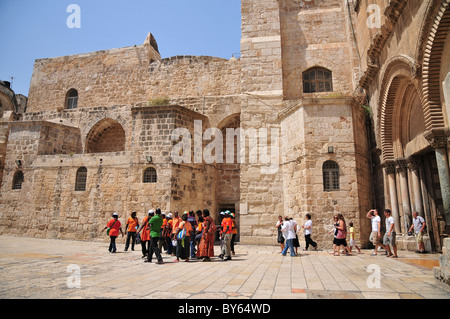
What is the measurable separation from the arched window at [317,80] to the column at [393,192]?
18.8 ft

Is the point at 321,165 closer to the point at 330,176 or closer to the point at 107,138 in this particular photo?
the point at 330,176

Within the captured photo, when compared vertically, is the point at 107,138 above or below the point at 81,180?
above

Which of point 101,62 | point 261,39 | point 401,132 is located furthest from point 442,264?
point 101,62

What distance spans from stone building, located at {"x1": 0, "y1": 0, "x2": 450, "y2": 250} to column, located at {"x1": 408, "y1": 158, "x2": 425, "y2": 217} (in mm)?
44

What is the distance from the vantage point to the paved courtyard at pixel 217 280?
432cm

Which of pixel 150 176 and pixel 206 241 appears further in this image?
pixel 150 176

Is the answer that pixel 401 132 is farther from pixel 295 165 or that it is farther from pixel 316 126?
pixel 295 165

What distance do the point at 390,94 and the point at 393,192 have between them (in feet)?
11.4

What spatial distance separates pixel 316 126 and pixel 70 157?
11918 millimetres

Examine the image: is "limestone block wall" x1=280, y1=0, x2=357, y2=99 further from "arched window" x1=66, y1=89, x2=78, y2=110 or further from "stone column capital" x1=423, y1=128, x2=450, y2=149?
"arched window" x1=66, y1=89, x2=78, y2=110

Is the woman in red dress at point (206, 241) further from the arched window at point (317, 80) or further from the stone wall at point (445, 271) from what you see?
the arched window at point (317, 80)

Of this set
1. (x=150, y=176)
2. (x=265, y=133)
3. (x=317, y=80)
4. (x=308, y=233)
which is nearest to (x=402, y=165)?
(x=308, y=233)

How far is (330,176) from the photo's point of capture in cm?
1131

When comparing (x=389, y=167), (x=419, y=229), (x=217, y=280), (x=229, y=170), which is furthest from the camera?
(x=229, y=170)
